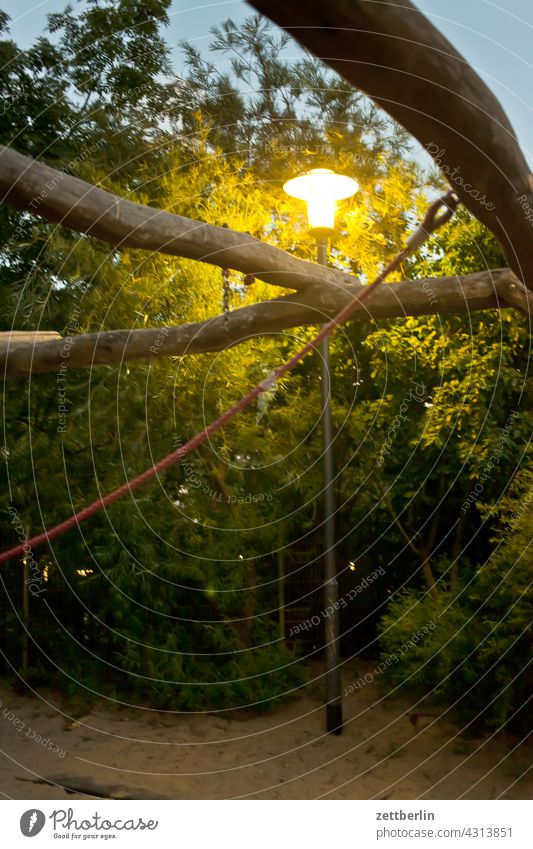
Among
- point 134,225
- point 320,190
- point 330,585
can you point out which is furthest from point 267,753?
point 134,225

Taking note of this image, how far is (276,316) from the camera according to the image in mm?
2680

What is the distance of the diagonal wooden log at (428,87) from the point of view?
120 centimetres

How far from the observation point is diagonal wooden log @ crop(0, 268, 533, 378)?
2670 mm

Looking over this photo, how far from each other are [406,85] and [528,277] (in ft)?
3.04

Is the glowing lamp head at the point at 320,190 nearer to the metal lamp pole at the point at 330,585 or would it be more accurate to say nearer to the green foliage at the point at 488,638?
the metal lamp pole at the point at 330,585

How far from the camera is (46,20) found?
15.0 ft

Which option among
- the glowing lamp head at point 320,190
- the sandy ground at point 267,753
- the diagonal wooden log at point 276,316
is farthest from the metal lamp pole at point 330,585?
the diagonal wooden log at point 276,316

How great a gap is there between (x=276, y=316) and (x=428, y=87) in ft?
4.35

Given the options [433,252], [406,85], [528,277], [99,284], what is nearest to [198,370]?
[99,284]

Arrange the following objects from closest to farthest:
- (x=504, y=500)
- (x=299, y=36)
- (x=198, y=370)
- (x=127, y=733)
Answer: (x=299, y=36) < (x=504, y=500) < (x=127, y=733) < (x=198, y=370)

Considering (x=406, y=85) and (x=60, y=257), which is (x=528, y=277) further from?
(x=60, y=257)

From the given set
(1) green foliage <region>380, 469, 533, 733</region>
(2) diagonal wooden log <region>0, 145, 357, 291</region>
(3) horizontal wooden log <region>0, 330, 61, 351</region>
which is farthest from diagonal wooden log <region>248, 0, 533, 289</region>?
(1) green foliage <region>380, 469, 533, 733</region>

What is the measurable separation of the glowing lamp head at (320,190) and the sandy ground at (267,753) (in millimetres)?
2541

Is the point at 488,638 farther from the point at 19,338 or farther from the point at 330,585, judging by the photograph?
the point at 19,338
